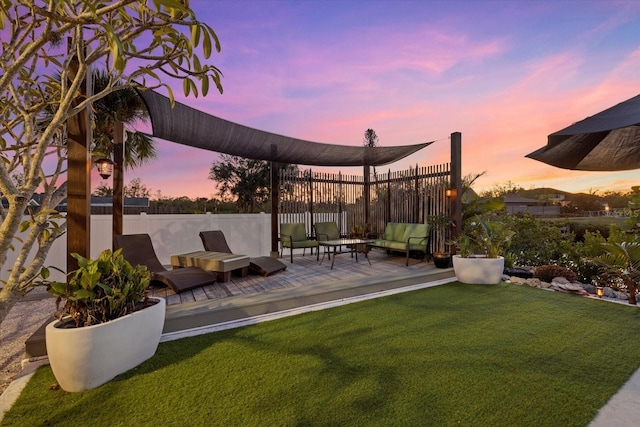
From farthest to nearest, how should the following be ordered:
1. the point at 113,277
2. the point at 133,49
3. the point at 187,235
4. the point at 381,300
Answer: the point at 187,235
the point at 381,300
the point at 113,277
the point at 133,49

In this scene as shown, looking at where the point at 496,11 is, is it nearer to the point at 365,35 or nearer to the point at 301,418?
the point at 365,35

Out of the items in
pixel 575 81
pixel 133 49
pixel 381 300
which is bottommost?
pixel 381 300

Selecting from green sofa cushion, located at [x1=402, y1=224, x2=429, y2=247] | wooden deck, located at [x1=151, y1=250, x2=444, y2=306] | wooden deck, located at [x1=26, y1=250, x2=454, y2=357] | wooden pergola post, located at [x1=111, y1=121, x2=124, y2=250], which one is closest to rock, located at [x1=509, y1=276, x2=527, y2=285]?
wooden deck, located at [x1=26, y1=250, x2=454, y2=357]

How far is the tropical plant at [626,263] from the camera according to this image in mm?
4434

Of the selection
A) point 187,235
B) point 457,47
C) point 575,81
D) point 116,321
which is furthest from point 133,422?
point 575,81

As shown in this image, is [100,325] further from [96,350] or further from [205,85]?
[205,85]

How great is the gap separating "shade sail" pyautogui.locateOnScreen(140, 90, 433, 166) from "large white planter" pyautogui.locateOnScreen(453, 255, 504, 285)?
287 cm

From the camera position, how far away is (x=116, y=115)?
6.94 meters

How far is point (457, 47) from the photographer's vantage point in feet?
21.9

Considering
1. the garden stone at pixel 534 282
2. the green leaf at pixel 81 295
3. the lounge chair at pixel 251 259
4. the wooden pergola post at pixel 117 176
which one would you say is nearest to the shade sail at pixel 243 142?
the wooden pergola post at pixel 117 176

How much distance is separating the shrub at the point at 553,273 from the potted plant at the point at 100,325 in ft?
21.3

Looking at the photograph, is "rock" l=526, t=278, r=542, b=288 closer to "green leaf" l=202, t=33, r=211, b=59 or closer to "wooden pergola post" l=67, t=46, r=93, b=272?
"green leaf" l=202, t=33, r=211, b=59

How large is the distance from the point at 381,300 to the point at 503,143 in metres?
8.49

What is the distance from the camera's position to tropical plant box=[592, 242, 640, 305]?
443 cm
